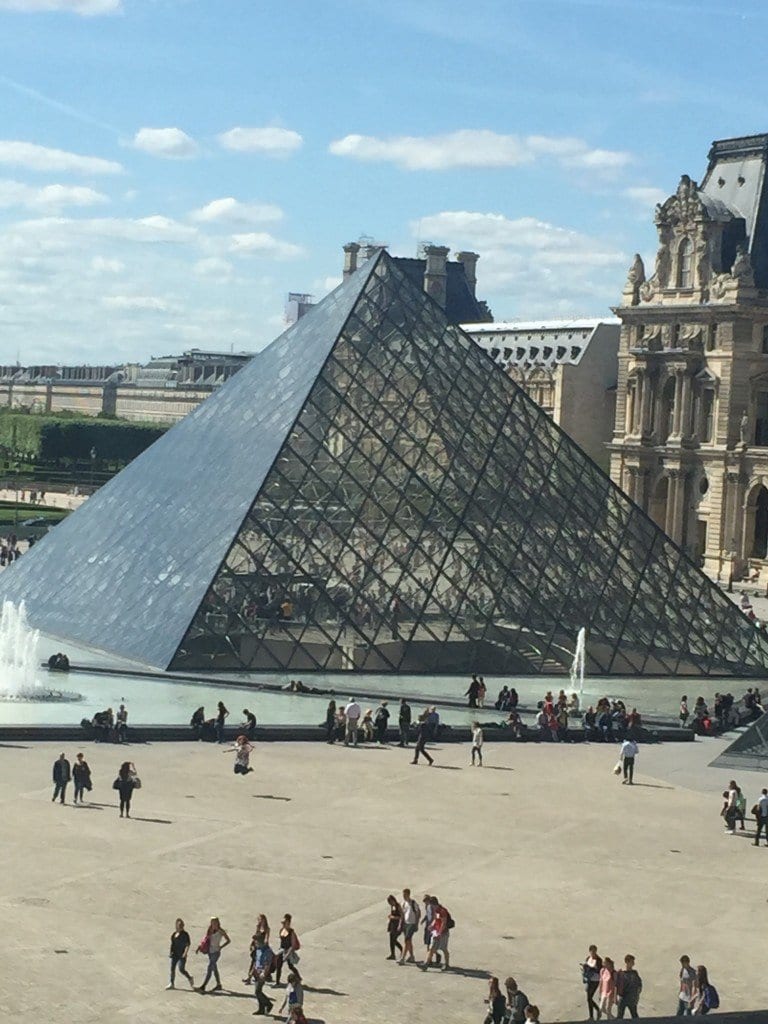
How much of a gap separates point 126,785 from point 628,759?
7.20 meters

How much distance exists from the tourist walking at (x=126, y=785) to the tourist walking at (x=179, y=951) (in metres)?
5.91

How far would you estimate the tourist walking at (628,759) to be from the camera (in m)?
26.2

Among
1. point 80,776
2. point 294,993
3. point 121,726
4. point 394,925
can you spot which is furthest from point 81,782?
point 294,993

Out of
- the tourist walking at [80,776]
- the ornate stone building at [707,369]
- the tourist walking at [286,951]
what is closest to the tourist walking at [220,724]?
the tourist walking at [80,776]

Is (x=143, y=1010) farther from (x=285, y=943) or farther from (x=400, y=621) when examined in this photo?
(x=400, y=621)

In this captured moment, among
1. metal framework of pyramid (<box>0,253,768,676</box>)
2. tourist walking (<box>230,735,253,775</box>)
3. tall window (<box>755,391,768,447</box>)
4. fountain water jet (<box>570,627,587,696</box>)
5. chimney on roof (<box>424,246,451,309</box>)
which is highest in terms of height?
chimney on roof (<box>424,246,451,309</box>)

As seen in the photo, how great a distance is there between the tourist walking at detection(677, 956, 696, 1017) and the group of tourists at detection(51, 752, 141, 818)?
8000 mm

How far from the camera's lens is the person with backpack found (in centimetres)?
1574

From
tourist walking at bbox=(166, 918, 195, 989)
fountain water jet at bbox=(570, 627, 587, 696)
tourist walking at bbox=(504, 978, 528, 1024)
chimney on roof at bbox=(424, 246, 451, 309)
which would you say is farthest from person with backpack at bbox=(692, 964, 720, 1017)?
chimney on roof at bbox=(424, 246, 451, 309)

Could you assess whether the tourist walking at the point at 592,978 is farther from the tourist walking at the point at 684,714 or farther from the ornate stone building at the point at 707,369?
the ornate stone building at the point at 707,369

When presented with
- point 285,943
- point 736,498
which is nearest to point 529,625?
point 285,943

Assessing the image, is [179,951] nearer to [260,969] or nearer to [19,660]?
[260,969]

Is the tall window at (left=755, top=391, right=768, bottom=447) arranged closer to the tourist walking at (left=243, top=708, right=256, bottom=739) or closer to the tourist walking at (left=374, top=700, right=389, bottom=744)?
the tourist walking at (left=374, top=700, right=389, bottom=744)

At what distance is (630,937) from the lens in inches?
720
